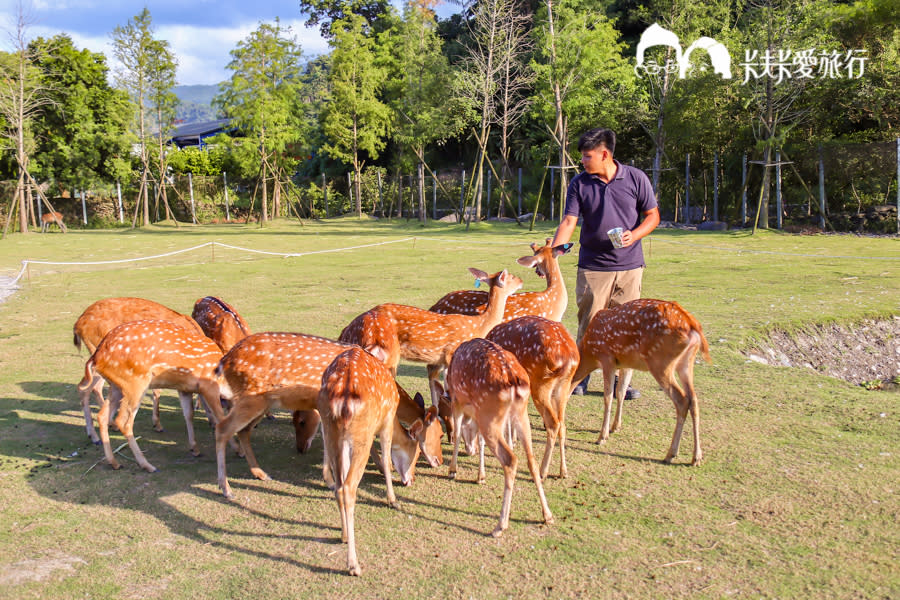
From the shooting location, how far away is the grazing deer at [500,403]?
442 cm

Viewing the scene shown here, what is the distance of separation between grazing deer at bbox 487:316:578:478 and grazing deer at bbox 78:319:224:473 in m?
2.26

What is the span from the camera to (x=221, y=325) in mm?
6414

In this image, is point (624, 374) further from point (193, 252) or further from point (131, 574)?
point (193, 252)

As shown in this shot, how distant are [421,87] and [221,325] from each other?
34.1m

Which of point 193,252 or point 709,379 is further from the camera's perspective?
point 193,252

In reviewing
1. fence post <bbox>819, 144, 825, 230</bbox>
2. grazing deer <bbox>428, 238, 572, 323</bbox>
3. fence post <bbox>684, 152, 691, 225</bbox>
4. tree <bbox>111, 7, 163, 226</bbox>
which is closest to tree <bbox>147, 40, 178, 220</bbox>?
tree <bbox>111, 7, 163, 226</bbox>

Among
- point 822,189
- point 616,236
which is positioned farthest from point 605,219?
point 822,189

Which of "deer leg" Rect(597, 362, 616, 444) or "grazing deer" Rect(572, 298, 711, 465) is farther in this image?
"deer leg" Rect(597, 362, 616, 444)

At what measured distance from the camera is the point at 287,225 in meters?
36.9

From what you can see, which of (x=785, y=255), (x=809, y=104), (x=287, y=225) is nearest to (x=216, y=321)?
(x=785, y=255)

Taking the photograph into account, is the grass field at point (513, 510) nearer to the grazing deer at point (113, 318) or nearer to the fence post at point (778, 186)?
the grazing deer at point (113, 318)

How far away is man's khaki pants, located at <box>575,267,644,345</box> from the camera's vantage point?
657 centimetres

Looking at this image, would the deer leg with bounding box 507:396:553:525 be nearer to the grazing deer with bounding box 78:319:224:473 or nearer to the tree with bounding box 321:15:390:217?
the grazing deer with bounding box 78:319:224:473

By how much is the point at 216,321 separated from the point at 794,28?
23.3 metres
